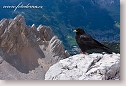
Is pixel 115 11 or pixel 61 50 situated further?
pixel 61 50

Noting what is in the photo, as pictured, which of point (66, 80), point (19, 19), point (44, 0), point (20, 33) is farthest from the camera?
point (20, 33)

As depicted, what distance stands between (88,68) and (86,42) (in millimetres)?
385

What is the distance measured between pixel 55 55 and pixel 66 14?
79 centimetres

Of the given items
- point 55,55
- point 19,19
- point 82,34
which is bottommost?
point 55,55

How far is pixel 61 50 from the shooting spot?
183 inches

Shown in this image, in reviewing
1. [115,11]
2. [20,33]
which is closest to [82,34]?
[115,11]

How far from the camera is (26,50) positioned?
189 inches

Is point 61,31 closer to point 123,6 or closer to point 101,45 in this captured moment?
point 101,45

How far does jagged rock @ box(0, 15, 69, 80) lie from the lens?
4469 mm

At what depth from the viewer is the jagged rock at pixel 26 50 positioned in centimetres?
447

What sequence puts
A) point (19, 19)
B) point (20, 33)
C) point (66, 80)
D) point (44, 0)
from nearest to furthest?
point (66, 80) → point (44, 0) → point (19, 19) → point (20, 33)

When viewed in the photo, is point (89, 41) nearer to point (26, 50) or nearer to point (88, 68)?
point (88, 68)

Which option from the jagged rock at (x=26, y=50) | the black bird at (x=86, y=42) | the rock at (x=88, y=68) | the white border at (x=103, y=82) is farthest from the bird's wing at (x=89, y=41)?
the jagged rock at (x=26, y=50)

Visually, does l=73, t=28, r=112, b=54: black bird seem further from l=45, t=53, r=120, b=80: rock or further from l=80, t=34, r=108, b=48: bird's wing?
l=45, t=53, r=120, b=80: rock
